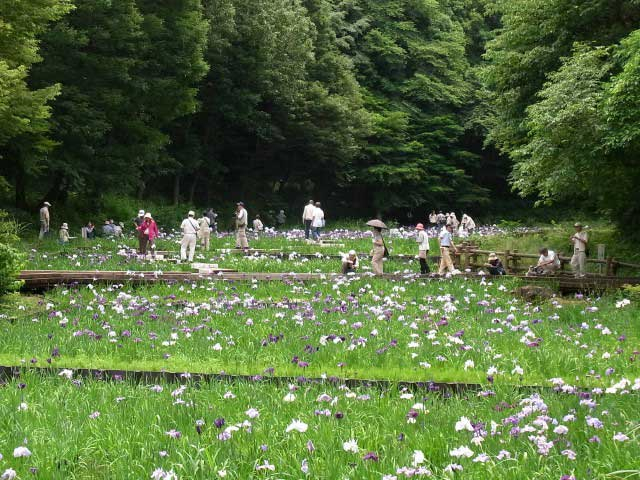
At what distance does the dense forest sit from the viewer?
17109 mm

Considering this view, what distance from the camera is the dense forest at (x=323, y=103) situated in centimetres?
1711

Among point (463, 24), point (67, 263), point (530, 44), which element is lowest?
point (67, 263)

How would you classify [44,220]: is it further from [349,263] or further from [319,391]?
[319,391]

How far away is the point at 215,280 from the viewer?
14.2 meters

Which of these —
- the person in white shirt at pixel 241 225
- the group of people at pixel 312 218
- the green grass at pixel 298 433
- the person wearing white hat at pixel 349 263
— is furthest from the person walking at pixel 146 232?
the green grass at pixel 298 433

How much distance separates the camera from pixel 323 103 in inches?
1708

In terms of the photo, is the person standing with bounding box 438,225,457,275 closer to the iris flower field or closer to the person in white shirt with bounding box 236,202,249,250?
the iris flower field

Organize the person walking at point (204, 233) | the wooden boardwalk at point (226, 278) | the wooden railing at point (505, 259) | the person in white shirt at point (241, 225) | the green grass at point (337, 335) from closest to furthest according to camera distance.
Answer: the green grass at point (337, 335), the wooden boardwalk at point (226, 278), the wooden railing at point (505, 259), the person in white shirt at point (241, 225), the person walking at point (204, 233)

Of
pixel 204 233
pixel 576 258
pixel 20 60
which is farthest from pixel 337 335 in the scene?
pixel 20 60

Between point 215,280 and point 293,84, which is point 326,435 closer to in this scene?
point 215,280

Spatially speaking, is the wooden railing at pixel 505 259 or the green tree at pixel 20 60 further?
the wooden railing at pixel 505 259

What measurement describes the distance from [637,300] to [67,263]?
1294cm

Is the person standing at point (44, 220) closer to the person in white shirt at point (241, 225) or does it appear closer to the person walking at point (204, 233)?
the person walking at point (204, 233)

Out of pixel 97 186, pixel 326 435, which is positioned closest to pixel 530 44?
pixel 97 186
